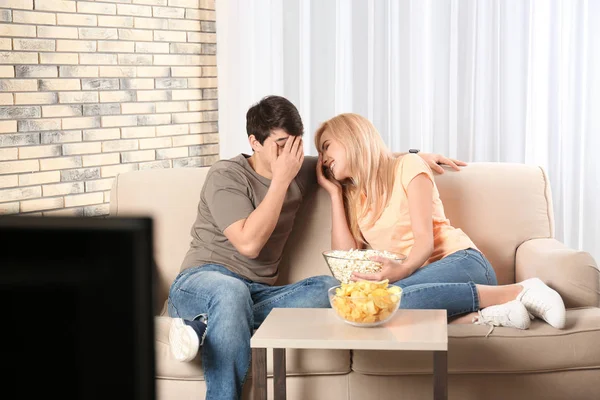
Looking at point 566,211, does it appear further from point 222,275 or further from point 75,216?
point 75,216

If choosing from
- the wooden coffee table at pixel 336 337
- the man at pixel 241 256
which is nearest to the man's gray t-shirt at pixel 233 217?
the man at pixel 241 256

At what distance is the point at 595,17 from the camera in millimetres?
3432

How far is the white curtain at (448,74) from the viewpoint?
3516 mm

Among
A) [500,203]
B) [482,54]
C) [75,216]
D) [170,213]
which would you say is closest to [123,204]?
[170,213]

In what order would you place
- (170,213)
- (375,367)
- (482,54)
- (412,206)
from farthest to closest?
(482,54) < (170,213) < (412,206) < (375,367)

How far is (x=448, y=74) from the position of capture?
12.5 ft

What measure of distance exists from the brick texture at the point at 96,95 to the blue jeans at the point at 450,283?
1.84 meters

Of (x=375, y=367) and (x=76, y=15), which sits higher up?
(x=76, y=15)

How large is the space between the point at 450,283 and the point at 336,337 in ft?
2.11

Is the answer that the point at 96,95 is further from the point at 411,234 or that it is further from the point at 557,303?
the point at 557,303

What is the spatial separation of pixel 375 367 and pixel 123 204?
3.80ft

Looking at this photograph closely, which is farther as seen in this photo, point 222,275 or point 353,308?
point 222,275

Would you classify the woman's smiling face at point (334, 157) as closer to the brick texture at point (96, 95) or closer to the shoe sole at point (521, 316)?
the shoe sole at point (521, 316)

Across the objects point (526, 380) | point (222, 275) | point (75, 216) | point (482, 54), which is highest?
point (482, 54)
